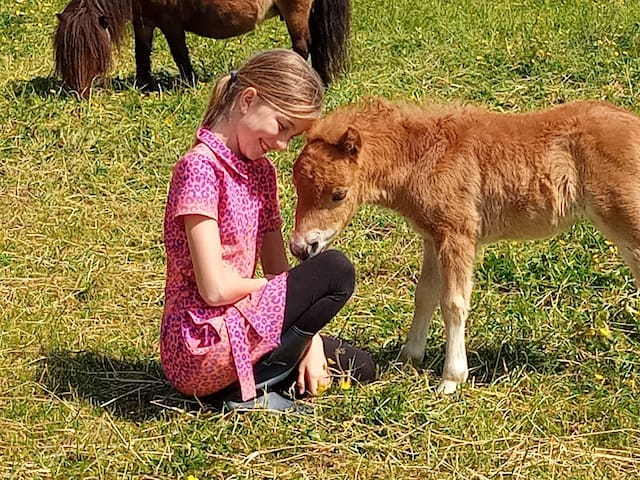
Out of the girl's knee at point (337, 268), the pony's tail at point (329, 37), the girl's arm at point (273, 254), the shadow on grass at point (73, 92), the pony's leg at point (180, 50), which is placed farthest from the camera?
the pony's tail at point (329, 37)

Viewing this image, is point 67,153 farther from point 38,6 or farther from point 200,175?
point 38,6

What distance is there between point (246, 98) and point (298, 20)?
205 inches

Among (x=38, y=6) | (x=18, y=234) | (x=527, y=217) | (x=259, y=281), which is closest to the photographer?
(x=259, y=281)

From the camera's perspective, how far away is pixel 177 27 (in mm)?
8055

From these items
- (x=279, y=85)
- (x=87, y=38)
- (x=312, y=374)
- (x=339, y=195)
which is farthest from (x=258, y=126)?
(x=87, y=38)

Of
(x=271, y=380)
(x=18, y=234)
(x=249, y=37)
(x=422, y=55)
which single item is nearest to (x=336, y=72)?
(x=422, y=55)

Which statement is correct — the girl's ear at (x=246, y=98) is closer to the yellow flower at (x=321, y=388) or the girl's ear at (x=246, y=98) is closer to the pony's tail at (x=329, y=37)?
the yellow flower at (x=321, y=388)

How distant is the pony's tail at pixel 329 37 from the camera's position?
26.8 feet

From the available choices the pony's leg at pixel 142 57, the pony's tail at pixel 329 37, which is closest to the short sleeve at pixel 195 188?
the pony's leg at pixel 142 57

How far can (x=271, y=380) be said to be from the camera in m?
3.54

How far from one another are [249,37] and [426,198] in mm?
6295

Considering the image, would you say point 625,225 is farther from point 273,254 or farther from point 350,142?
point 273,254

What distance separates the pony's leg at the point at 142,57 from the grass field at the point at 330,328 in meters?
0.20

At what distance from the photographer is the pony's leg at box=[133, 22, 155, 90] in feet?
25.9
